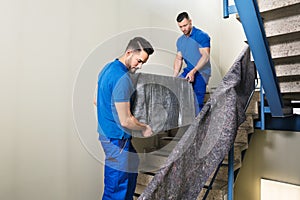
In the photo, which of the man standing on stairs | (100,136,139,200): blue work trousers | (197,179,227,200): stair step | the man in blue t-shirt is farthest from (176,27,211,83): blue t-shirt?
(197,179,227,200): stair step

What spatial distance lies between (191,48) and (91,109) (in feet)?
3.52

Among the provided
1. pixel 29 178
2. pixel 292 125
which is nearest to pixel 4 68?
pixel 29 178

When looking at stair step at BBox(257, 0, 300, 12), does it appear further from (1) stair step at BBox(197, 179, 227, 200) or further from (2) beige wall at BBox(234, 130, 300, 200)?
(2) beige wall at BBox(234, 130, 300, 200)

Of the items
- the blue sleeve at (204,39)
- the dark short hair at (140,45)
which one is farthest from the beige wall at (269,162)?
the dark short hair at (140,45)

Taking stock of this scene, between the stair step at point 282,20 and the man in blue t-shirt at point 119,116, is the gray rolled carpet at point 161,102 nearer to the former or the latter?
the man in blue t-shirt at point 119,116

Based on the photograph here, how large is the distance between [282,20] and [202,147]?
2.60ft

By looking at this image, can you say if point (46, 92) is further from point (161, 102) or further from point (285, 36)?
point (285, 36)

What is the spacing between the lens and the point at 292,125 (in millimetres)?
2021

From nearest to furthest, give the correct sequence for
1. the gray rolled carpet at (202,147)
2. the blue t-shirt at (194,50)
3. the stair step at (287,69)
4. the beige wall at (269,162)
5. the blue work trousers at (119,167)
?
the gray rolled carpet at (202,147) < the blue work trousers at (119,167) < the stair step at (287,69) < the blue t-shirt at (194,50) < the beige wall at (269,162)

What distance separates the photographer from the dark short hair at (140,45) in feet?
3.96

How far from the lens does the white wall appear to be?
5.98 feet

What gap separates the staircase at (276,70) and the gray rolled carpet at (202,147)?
341mm

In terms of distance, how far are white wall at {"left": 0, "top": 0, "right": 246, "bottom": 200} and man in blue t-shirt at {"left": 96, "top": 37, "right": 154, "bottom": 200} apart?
210 mm

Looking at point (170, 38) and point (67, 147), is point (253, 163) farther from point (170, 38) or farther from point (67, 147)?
point (170, 38)
